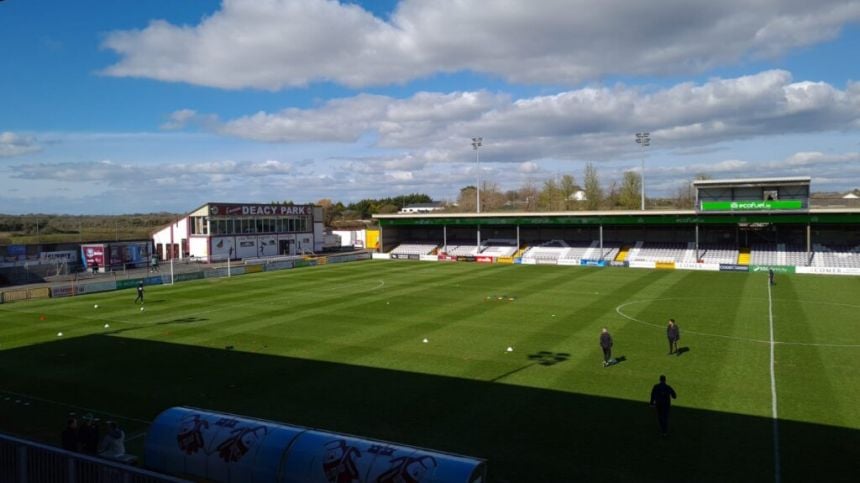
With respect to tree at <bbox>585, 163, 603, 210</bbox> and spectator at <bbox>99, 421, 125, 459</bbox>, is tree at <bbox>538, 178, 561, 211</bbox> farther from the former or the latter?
A: spectator at <bbox>99, 421, 125, 459</bbox>

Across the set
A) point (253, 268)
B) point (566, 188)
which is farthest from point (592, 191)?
point (253, 268)

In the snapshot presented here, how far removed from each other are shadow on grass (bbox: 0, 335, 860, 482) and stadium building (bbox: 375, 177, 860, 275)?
151ft

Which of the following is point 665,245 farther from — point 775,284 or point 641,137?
point 775,284

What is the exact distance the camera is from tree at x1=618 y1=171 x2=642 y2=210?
105 metres

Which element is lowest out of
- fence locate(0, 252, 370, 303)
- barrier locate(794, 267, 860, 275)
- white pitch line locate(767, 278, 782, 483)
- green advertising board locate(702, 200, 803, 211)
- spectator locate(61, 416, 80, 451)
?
white pitch line locate(767, 278, 782, 483)

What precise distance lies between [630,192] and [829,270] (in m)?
55.9

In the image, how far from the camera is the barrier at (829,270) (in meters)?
51.0

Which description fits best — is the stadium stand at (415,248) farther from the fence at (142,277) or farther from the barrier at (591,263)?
the barrier at (591,263)

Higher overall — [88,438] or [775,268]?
[88,438]

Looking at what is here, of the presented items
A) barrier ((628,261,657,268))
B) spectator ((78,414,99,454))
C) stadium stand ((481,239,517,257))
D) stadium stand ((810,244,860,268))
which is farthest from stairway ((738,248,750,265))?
spectator ((78,414,99,454))

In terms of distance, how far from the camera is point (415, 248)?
260 ft

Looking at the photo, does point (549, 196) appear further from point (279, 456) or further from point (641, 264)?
point (279, 456)

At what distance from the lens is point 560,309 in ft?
113

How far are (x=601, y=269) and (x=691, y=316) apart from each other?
27899mm
